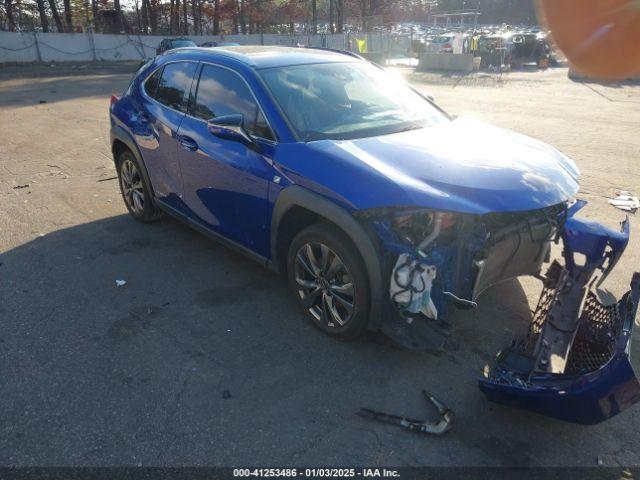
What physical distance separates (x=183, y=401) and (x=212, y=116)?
2.21m

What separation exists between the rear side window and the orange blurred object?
3224 mm

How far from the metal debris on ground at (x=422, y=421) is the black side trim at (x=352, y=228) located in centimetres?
55

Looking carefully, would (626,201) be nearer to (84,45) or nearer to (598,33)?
(598,33)

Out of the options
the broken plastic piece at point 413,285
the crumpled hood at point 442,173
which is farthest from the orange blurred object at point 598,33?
the broken plastic piece at point 413,285

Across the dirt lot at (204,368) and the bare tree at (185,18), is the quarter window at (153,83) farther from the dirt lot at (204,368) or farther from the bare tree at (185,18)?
the bare tree at (185,18)

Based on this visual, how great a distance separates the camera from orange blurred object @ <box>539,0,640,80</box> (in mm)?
1547

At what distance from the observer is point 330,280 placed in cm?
323

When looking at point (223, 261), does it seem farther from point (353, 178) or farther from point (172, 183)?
point (353, 178)

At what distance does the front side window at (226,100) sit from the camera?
11.6 ft

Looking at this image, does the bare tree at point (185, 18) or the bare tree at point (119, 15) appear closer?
the bare tree at point (119, 15)

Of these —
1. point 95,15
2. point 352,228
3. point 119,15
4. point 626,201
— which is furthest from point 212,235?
point 95,15

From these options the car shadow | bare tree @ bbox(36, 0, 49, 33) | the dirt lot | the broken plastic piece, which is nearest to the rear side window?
the dirt lot

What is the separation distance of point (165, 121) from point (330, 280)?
2.29m

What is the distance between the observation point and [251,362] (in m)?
3.13
